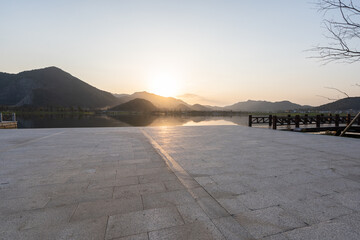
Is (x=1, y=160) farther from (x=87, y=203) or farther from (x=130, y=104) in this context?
(x=130, y=104)

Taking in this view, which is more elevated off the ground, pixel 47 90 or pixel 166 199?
pixel 47 90

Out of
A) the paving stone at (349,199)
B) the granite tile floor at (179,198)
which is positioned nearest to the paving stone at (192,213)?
the granite tile floor at (179,198)

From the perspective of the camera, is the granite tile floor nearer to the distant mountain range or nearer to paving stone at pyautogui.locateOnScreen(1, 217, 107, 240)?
paving stone at pyautogui.locateOnScreen(1, 217, 107, 240)

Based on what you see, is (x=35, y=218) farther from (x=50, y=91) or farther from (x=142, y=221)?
(x=50, y=91)

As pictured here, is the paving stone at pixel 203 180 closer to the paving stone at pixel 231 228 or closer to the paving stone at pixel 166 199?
the paving stone at pixel 166 199

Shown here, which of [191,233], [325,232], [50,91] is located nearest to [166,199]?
[191,233]

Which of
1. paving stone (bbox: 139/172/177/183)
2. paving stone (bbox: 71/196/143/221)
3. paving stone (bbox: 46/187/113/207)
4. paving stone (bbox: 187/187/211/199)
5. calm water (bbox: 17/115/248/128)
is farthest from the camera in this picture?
calm water (bbox: 17/115/248/128)

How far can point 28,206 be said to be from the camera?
8.89 ft

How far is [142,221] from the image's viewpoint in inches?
92.3

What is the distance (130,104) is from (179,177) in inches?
7932

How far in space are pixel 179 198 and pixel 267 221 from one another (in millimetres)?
1384

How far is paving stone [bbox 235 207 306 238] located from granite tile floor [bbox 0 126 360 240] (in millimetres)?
14

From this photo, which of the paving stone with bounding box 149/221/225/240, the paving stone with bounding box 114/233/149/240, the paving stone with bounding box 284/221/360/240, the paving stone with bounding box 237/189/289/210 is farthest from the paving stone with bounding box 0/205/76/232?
the paving stone with bounding box 284/221/360/240

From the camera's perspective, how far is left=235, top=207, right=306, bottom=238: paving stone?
2.17m
